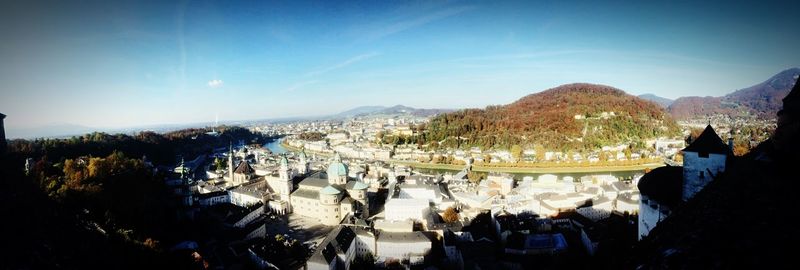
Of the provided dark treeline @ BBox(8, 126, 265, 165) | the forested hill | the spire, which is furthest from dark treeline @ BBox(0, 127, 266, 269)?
the forested hill

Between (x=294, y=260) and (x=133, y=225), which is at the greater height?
(x=133, y=225)

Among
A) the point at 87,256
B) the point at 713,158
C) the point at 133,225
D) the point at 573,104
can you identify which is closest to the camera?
the point at 713,158

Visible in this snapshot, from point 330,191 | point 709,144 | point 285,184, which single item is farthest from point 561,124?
point 709,144

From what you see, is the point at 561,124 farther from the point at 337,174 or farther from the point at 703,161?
the point at 703,161

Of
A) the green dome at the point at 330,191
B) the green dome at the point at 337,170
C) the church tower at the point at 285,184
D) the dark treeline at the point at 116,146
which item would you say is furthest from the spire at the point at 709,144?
the dark treeline at the point at 116,146

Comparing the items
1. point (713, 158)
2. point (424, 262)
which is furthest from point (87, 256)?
point (713, 158)

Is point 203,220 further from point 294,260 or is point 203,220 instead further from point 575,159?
point 575,159
